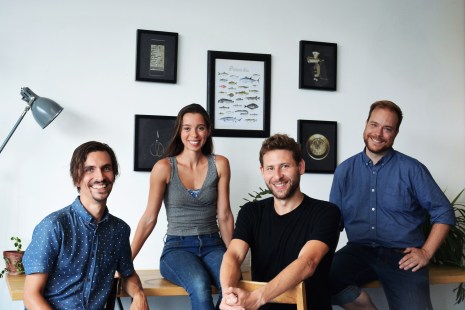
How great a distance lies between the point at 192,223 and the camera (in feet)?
10.5

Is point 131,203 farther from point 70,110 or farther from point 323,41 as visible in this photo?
point 323,41

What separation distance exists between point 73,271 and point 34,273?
0.16m

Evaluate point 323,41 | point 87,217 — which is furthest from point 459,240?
point 87,217

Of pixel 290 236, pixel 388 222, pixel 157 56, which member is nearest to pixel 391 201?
pixel 388 222

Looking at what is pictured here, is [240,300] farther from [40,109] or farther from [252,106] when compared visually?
[252,106]

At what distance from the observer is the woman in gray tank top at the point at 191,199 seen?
316 centimetres

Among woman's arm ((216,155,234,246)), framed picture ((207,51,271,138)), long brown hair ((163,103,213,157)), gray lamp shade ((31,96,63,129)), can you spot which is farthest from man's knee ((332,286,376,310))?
gray lamp shade ((31,96,63,129))

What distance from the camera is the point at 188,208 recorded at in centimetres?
322

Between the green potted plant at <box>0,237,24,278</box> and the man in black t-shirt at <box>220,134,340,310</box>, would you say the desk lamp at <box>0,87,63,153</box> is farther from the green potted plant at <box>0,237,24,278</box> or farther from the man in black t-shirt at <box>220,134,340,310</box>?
the man in black t-shirt at <box>220,134,340,310</box>

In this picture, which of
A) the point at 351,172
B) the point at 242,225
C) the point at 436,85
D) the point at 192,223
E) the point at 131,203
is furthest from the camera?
the point at 436,85

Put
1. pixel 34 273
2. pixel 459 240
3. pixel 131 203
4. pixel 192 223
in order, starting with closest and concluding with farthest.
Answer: pixel 34 273 < pixel 192 223 < pixel 131 203 < pixel 459 240

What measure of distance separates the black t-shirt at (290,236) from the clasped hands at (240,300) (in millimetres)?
174

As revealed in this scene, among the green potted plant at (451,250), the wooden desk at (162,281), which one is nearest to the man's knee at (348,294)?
the wooden desk at (162,281)

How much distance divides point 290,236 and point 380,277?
98 centimetres
